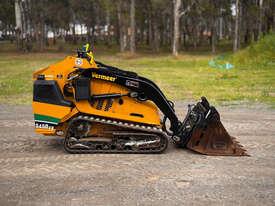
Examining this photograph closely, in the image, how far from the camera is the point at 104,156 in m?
7.65

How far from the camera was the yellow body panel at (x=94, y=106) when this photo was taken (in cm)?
781

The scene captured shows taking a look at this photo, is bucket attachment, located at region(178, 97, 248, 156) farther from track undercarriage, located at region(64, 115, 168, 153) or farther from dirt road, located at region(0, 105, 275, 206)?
track undercarriage, located at region(64, 115, 168, 153)

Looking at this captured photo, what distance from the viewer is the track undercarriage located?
7792 millimetres

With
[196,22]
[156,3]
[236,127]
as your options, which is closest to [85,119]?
[236,127]

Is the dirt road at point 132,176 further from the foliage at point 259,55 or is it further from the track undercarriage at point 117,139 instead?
the foliage at point 259,55

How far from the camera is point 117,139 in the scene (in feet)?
25.7

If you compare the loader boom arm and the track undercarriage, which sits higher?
the loader boom arm

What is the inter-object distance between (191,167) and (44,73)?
3.03 metres

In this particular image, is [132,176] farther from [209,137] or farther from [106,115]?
[209,137]

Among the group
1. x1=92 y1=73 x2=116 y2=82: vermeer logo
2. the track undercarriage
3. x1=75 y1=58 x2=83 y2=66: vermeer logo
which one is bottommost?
the track undercarriage

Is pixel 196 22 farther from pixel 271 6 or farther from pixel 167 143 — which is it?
pixel 167 143

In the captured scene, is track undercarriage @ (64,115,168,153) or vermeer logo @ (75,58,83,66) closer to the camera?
track undercarriage @ (64,115,168,153)

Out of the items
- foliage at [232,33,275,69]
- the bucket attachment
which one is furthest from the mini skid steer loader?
foliage at [232,33,275,69]

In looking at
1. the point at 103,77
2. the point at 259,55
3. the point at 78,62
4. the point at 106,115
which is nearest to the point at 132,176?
the point at 106,115
